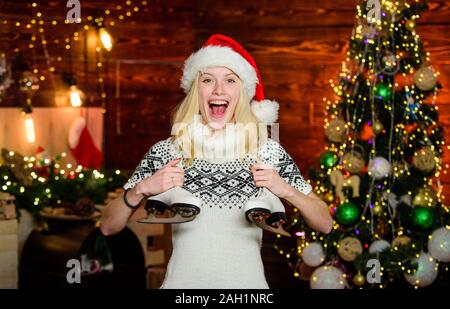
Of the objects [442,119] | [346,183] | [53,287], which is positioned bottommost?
[53,287]

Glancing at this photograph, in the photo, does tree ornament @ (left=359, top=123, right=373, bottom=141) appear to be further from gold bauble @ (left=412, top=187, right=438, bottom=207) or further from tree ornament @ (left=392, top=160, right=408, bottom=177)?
gold bauble @ (left=412, top=187, right=438, bottom=207)

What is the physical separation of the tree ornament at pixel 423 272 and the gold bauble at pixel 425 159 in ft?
1.49

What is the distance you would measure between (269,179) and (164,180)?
0.95ft

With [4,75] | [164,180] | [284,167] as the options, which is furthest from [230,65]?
[4,75]

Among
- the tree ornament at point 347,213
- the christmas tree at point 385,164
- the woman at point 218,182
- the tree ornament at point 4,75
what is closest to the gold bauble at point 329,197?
the christmas tree at point 385,164

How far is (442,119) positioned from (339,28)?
977mm

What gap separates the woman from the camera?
2.43 m

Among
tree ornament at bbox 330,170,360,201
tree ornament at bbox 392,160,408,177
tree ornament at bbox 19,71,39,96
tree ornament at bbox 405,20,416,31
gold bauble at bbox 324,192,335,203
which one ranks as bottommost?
gold bauble at bbox 324,192,335,203

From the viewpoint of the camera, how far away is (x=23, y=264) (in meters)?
5.12

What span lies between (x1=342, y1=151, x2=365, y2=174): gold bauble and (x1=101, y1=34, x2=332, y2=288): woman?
1.91 metres

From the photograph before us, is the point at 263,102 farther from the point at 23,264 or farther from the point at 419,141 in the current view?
the point at 23,264

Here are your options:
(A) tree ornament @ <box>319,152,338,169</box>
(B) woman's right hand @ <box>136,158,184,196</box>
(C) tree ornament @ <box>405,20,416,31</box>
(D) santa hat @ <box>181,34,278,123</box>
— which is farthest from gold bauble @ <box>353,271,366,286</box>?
(B) woman's right hand @ <box>136,158,184,196</box>
